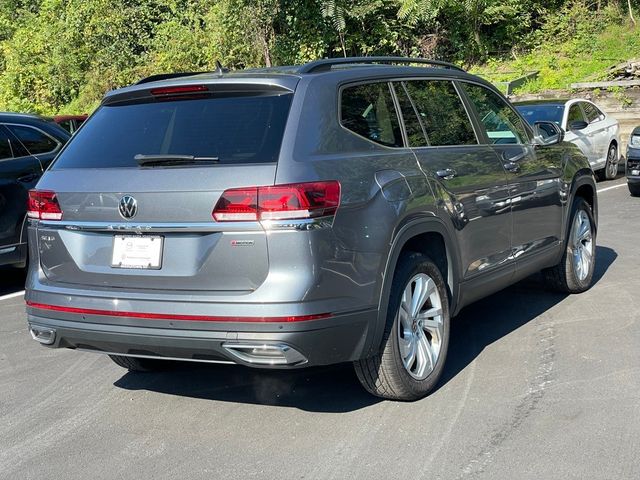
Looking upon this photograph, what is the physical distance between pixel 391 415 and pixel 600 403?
1.10 metres

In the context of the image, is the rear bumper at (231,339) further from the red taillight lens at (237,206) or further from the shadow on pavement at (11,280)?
the shadow on pavement at (11,280)

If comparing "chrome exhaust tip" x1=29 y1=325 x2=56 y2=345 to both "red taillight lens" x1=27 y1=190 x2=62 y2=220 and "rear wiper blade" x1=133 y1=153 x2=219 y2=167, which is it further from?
"rear wiper blade" x1=133 y1=153 x2=219 y2=167

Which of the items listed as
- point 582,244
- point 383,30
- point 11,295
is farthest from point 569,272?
point 383,30

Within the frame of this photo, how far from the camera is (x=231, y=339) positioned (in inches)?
159

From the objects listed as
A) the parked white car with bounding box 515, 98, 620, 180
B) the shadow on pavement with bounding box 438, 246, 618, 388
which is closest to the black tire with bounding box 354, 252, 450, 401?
the shadow on pavement with bounding box 438, 246, 618, 388

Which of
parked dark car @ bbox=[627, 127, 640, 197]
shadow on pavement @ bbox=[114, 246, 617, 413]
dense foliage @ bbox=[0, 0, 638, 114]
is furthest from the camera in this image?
dense foliage @ bbox=[0, 0, 638, 114]

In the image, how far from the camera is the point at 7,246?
823cm

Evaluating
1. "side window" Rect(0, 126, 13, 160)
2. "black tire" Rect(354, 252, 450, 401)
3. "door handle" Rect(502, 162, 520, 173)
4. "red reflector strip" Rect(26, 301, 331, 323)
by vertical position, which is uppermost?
"side window" Rect(0, 126, 13, 160)

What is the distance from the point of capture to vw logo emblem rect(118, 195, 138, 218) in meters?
4.25

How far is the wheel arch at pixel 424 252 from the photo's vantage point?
4.35 m

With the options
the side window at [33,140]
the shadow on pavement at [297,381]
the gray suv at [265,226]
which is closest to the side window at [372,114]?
Result: the gray suv at [265,226]

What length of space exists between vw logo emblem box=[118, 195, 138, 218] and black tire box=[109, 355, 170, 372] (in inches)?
58.0

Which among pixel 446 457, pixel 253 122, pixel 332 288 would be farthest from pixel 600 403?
pixel 253 122

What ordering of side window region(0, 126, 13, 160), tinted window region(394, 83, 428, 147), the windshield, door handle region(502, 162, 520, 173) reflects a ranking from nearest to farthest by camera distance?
1. tinted window region(394, 83, 428, 147)
2. door handle region(502, 162, 520, 173)
3. side window region(0, 126, 13, 160)
4. the windshield
